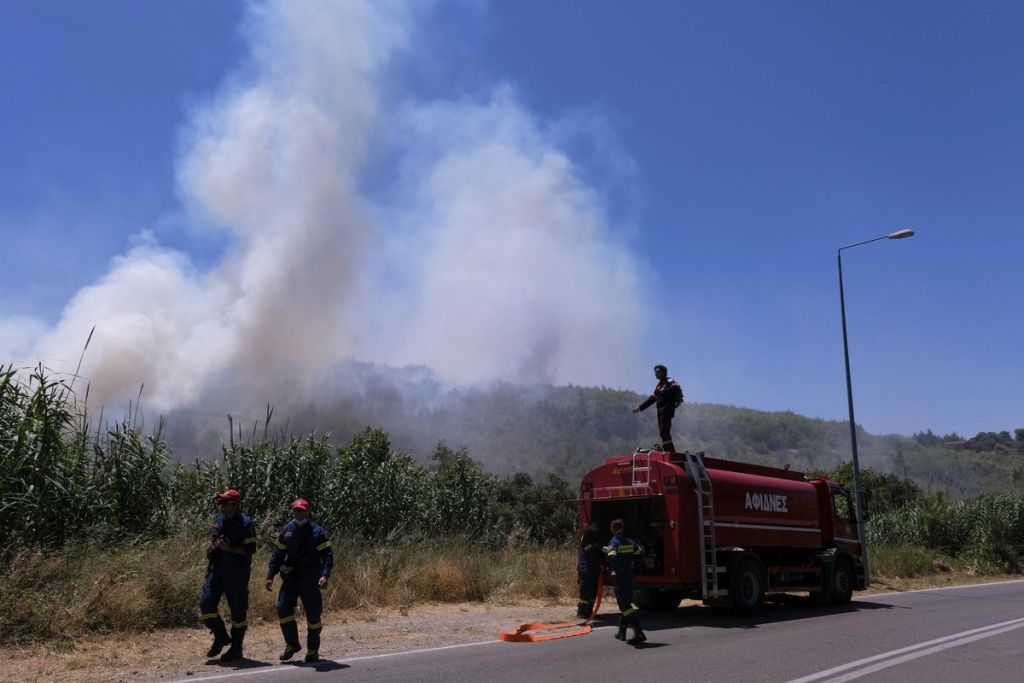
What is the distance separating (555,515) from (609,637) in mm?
30421

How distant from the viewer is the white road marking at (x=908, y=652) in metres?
7.11

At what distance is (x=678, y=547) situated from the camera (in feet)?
37.2

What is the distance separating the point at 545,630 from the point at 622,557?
147cm

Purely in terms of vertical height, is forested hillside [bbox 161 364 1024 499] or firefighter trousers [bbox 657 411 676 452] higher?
forested hillside [bbox 161 364 1024 499]

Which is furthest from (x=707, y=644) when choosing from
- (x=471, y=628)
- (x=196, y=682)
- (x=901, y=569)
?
(x=901, y=569)

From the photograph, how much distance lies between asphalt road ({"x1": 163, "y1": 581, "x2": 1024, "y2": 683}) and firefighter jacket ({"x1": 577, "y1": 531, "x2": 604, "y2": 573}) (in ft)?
2.66

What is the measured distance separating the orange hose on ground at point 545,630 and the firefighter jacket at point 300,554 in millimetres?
2588

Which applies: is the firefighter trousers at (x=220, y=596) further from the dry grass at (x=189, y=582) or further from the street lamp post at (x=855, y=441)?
the street lamp post at (x=855, y=441)

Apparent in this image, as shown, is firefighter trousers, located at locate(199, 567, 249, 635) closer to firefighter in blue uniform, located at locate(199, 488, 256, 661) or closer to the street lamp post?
firefighter in blue uniform, located at locate(199, 488, 256, 661)

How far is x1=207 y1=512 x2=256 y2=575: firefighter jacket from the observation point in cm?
801

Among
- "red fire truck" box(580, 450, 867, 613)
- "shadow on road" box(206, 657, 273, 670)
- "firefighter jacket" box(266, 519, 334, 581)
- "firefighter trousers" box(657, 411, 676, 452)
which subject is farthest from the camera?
"firefighter trousers" box(657, 411, 676, 452)

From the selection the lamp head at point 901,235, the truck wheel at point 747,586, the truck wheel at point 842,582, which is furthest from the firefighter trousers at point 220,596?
the lamp head at point 901,235

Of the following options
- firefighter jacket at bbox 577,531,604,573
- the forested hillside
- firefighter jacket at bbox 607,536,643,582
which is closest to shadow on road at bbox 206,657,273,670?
firefighter jacket at bbox 607,536,643,582

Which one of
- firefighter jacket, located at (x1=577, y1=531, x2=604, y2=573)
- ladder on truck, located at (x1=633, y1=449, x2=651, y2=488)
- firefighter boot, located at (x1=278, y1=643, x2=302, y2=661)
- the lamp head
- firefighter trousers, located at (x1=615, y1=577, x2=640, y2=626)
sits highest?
the lamp head
